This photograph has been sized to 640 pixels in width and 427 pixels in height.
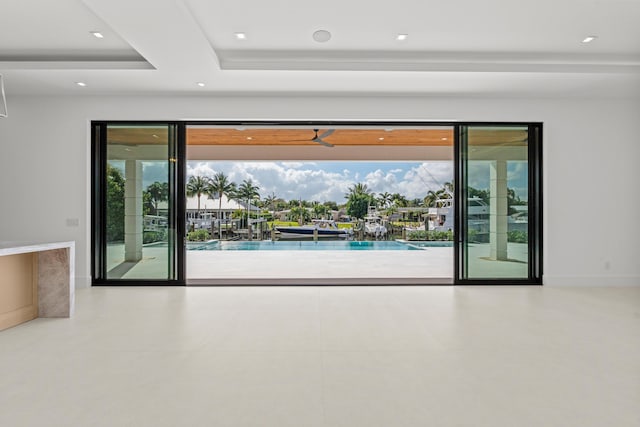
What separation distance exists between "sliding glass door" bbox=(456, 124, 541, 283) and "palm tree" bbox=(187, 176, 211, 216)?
10.6 metres

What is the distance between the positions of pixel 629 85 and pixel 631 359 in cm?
387

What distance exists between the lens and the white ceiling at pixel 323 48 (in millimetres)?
3312

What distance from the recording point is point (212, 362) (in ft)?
8.76

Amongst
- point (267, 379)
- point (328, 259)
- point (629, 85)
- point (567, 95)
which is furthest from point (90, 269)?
point (629, 85)

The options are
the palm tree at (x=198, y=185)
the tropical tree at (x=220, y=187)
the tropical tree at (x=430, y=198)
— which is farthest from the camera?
the tropical tree at (x=430, y=198)

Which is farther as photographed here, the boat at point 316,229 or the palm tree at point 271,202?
the palm tree at point 271,202

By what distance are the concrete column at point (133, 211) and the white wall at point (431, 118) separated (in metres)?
0.50

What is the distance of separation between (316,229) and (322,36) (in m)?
11.0

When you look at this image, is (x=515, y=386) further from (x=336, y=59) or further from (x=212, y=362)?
(x=336, y=59)

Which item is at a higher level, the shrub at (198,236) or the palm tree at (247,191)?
the palm tree at (247,191)

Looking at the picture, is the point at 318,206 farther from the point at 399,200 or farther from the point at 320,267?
the point at 320,267

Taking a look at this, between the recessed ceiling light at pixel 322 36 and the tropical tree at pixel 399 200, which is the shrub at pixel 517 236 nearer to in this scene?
the recessed ceiling light at pixel 322 36

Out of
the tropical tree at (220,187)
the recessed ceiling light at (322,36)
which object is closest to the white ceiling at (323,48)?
the recessed ceiling light at (322,36)

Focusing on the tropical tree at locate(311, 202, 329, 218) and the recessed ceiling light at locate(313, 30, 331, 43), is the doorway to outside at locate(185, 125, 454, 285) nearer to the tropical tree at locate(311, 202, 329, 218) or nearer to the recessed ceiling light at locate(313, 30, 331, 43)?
the tropical tree at locate(311, 202, 329, 218)
